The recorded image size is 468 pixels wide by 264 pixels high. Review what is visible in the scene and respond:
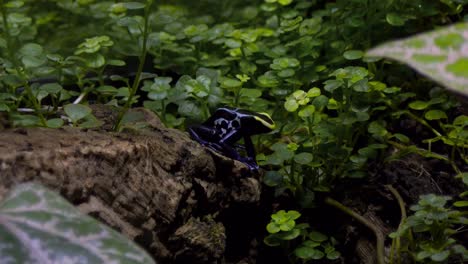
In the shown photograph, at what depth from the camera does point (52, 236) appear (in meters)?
1.14

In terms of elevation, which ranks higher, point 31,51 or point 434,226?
point 31,51

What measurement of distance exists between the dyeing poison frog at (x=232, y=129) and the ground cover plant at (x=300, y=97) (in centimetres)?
7

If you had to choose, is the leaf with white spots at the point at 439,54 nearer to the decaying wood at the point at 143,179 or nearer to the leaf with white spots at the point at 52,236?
the leaf with white spots at the point at 52,236

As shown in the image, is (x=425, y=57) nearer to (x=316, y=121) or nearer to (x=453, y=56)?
(x=453, y=56)

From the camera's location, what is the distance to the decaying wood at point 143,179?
1.67 m

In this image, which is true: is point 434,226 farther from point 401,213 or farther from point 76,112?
point 76,112

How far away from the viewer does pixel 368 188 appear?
8.55 ft

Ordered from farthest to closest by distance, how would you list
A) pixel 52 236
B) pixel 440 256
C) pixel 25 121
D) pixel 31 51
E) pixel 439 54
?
pixel 31 51
pixel 25 121
pixel 440 256
pixel 52 236
pixel 439 54

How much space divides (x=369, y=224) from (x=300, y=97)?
589 mm

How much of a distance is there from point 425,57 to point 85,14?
2.53m

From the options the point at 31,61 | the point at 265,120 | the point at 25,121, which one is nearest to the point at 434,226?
the point at 265,120

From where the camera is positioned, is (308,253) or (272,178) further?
(272,178)

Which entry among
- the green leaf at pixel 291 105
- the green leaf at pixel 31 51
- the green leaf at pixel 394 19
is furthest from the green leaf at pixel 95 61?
the green leaf at pixel 394 19

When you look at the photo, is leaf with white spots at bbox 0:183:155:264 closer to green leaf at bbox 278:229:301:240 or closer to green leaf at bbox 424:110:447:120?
green leaf at bbox 278:229:301:240
